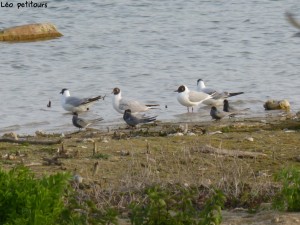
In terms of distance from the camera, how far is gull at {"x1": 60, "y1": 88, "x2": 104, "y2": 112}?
1486cm

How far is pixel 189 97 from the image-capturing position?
15047 millimetres

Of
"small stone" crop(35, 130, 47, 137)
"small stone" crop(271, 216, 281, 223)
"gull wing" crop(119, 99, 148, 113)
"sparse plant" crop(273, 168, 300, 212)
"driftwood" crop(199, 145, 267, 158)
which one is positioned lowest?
"gull wing" crop(119, 99, 148, 113)

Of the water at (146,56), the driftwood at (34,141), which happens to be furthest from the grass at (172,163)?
the water at (146,56)

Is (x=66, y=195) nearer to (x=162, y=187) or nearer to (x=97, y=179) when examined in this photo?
(x=162, y=187)

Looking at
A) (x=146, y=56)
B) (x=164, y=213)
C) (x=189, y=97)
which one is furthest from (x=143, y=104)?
(x=164, y=213)

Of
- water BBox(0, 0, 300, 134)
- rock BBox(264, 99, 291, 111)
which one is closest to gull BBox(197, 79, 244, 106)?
water BBox(0, 0, 300, 134)

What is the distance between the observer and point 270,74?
1764cm

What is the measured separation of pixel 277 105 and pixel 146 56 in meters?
5.67

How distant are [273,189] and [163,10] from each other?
18.9 meters

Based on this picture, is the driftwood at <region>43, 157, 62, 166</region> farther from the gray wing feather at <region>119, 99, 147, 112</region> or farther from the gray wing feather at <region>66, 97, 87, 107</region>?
the gray wing feather at <region>66, 97, 87, 107</region>

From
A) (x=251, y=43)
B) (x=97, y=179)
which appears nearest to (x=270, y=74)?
(x=251, y=43)

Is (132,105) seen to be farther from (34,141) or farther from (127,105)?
(34,141)

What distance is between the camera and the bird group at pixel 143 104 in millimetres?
13591

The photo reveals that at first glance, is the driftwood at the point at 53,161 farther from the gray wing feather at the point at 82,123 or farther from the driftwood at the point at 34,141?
the gray wing feather at the point at 82,123
